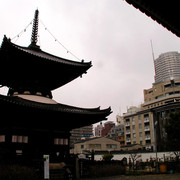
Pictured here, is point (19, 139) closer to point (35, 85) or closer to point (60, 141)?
point (60, 141)

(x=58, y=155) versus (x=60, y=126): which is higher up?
(x=60, y=126)

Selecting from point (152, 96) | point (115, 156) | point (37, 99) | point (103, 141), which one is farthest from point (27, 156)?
point (152, 96)

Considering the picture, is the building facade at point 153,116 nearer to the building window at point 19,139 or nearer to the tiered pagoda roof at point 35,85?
the tiered pagoda roof at point 35,85

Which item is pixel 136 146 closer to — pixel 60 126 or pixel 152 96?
pixel 152 96

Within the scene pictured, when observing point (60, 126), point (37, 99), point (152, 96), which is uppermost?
point (152, 96)

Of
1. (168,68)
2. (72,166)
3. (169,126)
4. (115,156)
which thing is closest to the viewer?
(72,166)

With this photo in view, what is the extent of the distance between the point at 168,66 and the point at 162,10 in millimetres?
171551

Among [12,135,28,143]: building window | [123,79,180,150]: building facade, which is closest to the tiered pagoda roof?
[12,135,28,143]: building window

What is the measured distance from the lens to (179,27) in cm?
916

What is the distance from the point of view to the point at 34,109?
19.5 meters

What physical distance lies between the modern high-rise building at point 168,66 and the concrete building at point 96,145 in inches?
3910

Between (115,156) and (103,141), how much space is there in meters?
24.5

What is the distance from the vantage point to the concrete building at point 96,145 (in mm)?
75044

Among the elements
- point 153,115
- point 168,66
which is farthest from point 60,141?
point 168,66
